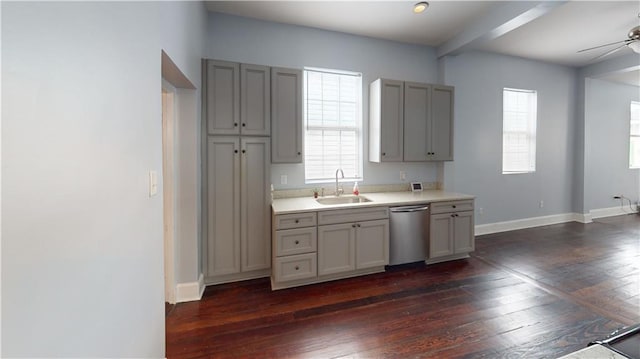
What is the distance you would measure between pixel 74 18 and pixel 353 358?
220cm

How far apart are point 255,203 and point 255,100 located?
1078mm

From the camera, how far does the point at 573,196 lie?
17.7 ft

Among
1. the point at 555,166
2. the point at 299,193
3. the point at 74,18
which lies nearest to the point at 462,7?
the point at 299,193

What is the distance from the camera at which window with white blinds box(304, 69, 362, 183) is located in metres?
3.56

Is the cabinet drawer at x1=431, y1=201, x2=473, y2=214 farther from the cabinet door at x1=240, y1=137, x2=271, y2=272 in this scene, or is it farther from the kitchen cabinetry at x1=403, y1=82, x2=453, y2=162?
the cabinet door at x1=240, y1=137, x2=271, y2=272

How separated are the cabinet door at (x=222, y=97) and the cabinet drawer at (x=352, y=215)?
49.9 inches

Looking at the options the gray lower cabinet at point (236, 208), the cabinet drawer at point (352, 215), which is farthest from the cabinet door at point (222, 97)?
the cabinet drawer at point (352, 215)

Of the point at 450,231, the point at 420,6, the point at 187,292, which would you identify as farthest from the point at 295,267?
the point at 420,6

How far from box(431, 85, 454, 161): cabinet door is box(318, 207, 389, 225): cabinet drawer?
1.29 m

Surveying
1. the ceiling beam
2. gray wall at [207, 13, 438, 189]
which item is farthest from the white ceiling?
gray wall at [207, 13, 438, 189]

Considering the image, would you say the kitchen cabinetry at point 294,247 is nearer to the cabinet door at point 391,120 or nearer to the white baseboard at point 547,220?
the cabinet door at point 391,120

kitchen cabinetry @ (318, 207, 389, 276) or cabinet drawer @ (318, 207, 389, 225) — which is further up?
cabinet drawer @ (318, 207, 389, 225)

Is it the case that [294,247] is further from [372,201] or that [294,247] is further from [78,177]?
[78,177]

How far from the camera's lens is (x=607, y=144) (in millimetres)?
5625
